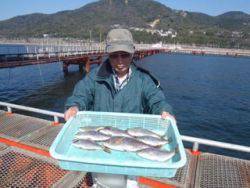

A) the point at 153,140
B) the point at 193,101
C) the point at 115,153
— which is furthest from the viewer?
the point at 193,101

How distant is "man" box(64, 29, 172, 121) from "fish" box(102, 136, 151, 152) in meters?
0.54

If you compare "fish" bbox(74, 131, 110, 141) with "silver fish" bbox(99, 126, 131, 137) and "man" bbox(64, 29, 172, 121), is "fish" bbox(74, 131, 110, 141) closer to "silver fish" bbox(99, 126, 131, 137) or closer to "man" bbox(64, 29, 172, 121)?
"silver fish" bbox(99, 126, 131, 137)

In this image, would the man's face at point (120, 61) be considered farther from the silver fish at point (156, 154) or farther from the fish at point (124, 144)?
the silver fish at point (156, 154)

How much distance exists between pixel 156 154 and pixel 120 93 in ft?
3.16

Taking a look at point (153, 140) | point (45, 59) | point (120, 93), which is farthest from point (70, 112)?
point (45, 59)

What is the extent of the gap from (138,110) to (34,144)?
3274 mm

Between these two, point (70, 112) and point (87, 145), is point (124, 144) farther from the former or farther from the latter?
point (70, 112)

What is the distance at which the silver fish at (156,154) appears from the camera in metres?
2.15

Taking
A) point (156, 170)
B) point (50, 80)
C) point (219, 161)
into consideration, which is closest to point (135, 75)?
point (156, 170)

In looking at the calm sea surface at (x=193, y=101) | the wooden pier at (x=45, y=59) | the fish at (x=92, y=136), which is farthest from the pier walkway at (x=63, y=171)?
the wooden pier at (x=45, y=59)

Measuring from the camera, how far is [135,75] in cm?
294

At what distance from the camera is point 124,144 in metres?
2.43

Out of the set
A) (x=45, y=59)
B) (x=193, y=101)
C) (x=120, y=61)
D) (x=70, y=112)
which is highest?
(x=120, y=61)

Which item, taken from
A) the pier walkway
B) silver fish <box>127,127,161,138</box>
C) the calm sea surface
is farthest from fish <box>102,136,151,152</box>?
the calm sea surface
